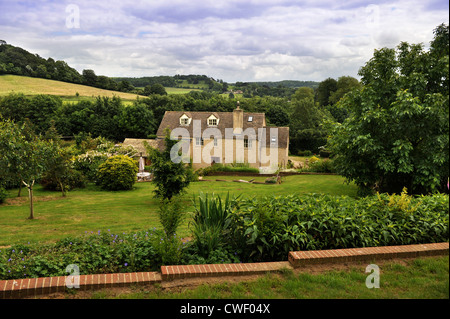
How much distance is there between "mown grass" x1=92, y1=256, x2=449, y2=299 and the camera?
15.2ft

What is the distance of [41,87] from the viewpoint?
6919 centimetres

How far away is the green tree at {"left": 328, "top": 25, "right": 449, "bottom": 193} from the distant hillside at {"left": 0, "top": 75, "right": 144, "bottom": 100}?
63.8 m

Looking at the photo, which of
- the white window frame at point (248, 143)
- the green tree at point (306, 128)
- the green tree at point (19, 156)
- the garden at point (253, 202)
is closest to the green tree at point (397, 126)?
the garden at point (253, 202)

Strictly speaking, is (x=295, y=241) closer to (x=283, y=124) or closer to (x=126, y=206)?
(x=126, y=206)

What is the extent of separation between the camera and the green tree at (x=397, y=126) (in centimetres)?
1187

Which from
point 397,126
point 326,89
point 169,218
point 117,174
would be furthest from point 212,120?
point 326,89

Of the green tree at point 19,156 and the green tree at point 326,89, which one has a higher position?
the green tree at point 326,89

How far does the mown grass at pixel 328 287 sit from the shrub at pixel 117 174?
21.4 meters

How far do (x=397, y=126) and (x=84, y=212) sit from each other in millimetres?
14895

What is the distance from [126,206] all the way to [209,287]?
1440 centimetres

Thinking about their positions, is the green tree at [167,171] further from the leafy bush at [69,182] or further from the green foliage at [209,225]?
the leafy bush at [69,182]

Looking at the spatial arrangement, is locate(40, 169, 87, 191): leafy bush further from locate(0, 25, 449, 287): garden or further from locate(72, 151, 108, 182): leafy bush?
locate(72, 151, 108, 182): leafy bush

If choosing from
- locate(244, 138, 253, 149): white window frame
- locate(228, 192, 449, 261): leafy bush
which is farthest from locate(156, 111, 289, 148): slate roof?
locate(228, 192, 449, 261): leafy bush

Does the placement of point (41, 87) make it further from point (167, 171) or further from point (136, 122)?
point (167, 171)
